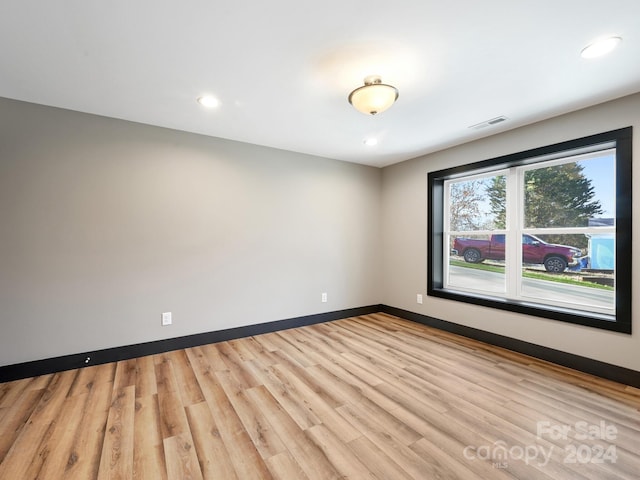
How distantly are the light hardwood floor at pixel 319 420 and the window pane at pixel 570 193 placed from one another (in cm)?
149

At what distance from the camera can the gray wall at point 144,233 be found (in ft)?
8.13

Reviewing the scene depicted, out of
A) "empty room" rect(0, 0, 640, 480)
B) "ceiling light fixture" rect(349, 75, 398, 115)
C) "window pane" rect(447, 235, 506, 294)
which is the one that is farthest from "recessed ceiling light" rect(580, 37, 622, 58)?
"window pane" rect(447, 235, 506, 294)

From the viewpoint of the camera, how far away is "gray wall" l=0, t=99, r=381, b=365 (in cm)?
248

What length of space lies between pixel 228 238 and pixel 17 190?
1869 millimetres

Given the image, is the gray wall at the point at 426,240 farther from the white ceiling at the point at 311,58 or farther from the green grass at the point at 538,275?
the green grass at the point at 538,275

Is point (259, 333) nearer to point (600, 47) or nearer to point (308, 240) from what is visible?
point (308, 240)

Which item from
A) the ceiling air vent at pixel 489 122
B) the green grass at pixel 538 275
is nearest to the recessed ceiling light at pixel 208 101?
the ceiling air vent at pixel 489 122

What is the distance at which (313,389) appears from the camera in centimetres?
227

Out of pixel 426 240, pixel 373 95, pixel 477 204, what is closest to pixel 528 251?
pixel 477 204

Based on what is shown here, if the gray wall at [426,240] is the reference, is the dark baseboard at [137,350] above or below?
below

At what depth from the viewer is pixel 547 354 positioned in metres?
2.81

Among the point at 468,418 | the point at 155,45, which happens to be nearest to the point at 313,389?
the point at 468,418

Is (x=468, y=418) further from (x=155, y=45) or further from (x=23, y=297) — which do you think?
(x=23, y=297)

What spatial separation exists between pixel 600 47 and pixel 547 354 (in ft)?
8.71
